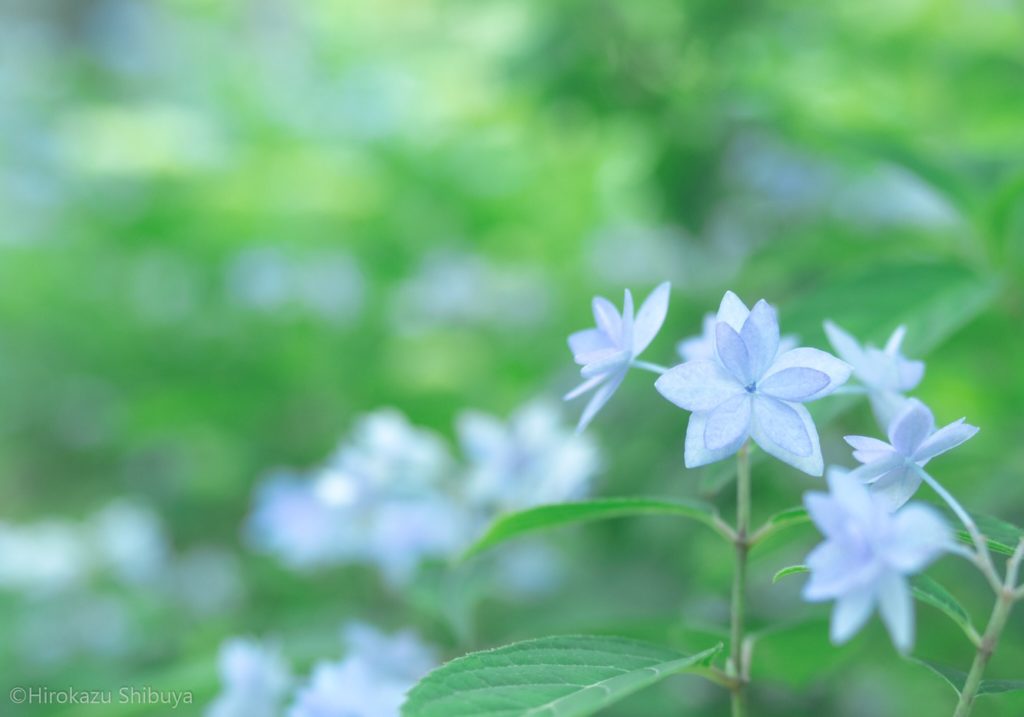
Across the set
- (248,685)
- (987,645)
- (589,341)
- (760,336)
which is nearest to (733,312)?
(760,336)

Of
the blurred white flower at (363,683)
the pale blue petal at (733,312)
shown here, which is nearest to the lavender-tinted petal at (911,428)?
the pale blue petal at (733,312)

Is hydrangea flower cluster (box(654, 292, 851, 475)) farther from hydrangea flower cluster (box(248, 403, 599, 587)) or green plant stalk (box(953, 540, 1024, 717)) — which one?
hydrangea flower cluster (box(248, 403, 599, 587))

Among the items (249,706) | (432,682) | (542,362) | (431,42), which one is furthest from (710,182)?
(431,42)

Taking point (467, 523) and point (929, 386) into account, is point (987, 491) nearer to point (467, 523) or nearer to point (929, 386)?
point (929, 386)

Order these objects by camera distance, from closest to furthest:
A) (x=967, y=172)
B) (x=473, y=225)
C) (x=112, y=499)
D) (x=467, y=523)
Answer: (x=467, y=523) < (x=967, y=172) < (x=473, y=225) < (x=112, y=499)

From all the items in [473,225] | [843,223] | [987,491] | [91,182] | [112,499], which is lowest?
[987,491]

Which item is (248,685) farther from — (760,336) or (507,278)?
(507,278)

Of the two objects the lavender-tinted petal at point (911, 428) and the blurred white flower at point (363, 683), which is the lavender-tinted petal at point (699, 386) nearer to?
the lavender-tinted petal at point (911, 428)

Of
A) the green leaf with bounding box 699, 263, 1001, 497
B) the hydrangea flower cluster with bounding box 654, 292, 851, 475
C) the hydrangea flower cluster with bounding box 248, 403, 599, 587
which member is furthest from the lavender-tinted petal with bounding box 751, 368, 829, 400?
the hydrangea flower cluster with bounding box 248, 403, 599, 587
